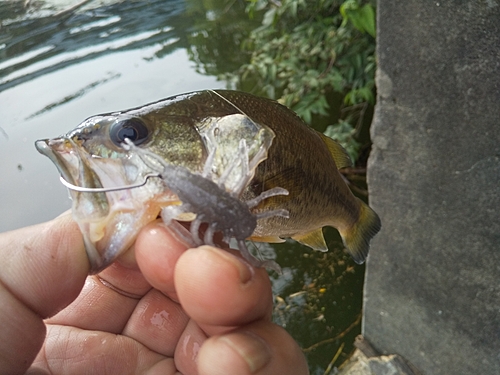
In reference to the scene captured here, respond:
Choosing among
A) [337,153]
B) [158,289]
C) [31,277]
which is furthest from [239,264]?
[337,153]

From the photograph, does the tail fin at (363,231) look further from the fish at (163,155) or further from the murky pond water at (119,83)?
the murky pond water at (119,83)

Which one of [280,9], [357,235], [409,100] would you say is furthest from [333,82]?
[357,235]

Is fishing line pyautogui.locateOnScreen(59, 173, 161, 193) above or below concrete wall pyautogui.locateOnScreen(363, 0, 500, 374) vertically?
above

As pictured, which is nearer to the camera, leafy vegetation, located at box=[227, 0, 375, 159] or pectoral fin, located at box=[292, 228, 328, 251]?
pectoral fin, located at box=[292, 228, 328, 251]

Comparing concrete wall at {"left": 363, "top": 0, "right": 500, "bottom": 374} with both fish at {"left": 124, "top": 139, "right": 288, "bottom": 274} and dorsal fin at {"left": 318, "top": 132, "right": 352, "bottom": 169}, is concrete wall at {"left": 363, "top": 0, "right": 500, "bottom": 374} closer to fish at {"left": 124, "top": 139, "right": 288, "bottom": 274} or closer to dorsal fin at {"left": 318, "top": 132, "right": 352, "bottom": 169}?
dorsal fin at {"left": 318, "top": 132, "right": 352, "bottom": 169}

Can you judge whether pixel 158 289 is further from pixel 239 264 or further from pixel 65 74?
pixel 65 74

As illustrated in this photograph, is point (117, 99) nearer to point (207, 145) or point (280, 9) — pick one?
point (280, 9)

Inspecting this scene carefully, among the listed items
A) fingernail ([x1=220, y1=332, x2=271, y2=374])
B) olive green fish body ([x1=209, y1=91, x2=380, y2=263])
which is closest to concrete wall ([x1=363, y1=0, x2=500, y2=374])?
olive green fish body ([x1=209, y1=91, x2=380, y2=263])
